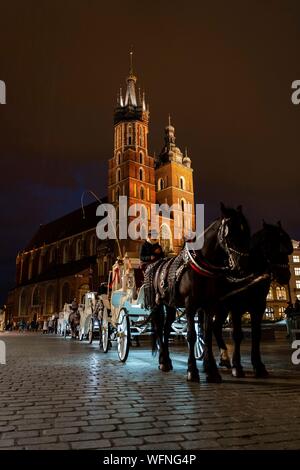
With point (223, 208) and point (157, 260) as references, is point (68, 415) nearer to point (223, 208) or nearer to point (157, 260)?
point (223, 208)

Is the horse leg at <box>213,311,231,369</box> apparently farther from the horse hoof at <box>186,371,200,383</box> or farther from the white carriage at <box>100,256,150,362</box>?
the horse hoof at <box>186,371,200,383</box>

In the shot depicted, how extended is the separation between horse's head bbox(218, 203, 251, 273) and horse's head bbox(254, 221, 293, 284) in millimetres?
535

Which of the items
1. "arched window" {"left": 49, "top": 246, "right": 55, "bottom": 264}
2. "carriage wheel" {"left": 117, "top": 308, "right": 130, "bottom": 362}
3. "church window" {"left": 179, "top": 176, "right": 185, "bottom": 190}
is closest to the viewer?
"carriage wheel" {"left": 117, "top": 308, "right": 130, "bottom": 362}

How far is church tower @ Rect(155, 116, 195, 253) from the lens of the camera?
61031 millimetres

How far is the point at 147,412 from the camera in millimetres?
3551

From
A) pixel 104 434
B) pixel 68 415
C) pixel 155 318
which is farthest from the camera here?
pixel 155 318

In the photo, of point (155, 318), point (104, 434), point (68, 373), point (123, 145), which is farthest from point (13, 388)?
point (123, 145)

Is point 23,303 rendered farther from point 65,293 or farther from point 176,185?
point 176,185

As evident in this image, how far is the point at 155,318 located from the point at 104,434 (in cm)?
497

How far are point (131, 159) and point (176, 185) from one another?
8766 mm

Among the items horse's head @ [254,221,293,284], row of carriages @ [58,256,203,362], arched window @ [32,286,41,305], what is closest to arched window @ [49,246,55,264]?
arched window @ [32,286,41,305]

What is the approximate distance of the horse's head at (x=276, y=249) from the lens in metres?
5.72

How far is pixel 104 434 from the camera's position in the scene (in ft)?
9.31

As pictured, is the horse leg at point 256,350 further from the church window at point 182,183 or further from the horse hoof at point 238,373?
the church window at point 182,183
